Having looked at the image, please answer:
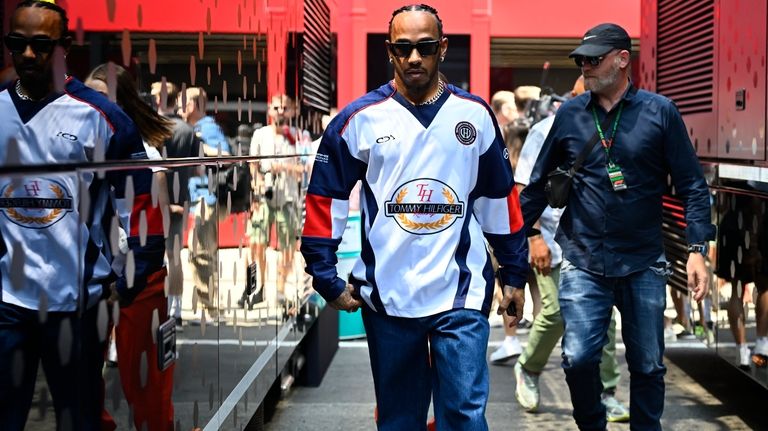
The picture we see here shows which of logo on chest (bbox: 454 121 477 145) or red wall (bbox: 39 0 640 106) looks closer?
logo on chest (bbox: 454 121 477 145)

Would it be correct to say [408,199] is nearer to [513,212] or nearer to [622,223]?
[513,212]

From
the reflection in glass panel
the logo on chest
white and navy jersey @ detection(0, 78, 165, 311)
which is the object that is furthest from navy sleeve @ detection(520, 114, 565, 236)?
white and navy jersey @ detection(0, 78, 165, 311)

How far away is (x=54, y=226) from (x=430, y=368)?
188 centimetres

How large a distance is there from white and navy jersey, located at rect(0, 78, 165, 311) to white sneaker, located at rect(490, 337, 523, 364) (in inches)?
200

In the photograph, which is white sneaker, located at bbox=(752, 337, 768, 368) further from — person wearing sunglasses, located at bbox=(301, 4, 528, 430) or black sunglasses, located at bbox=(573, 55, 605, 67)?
person wearing sunglasses, located at bbox=(301, 4, 528, 430)

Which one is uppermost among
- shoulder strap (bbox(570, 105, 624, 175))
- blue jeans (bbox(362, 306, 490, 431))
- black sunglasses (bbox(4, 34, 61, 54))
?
black sunglasses (bbox(4, 34, 61, 54))

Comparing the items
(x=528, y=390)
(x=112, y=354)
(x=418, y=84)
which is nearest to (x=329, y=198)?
(x=418, y=84)

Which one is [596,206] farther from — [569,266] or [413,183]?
[413,183]

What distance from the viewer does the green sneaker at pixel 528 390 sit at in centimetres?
611

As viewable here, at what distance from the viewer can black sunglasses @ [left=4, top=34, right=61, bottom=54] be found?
6.66ft

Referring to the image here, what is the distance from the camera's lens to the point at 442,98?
378cm

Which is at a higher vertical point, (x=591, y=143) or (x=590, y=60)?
(x=590, y=60)

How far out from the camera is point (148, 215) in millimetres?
2848

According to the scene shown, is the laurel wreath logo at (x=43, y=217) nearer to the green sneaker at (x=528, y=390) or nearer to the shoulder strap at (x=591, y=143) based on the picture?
the shoulder strap at (x=591, y=143)
